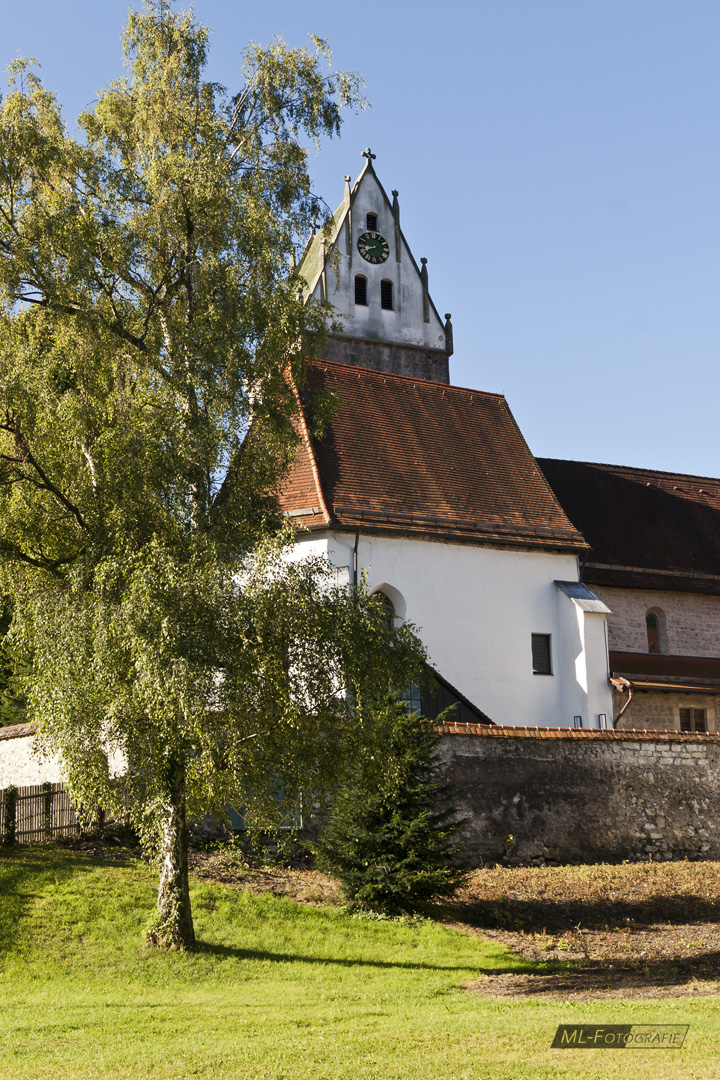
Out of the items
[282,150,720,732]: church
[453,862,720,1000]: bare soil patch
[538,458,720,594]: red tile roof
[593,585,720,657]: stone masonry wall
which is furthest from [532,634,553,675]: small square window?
[453,862,720,1000]: bare soil patch

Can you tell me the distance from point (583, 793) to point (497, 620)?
5.75 metres

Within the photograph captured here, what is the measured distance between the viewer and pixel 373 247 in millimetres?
41156

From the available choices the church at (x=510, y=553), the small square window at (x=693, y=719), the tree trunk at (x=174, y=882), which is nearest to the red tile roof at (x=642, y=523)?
the church at (x=510, y=553)

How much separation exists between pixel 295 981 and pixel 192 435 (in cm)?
684

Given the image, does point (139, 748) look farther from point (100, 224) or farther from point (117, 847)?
point (100, 224)

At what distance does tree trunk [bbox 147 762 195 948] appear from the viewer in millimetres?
13266

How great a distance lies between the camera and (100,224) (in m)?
15.8

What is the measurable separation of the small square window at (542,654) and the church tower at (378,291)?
16754 millimetres

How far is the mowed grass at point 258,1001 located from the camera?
27.0ft

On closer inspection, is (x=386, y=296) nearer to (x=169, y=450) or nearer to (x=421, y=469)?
(x=421, y=469)

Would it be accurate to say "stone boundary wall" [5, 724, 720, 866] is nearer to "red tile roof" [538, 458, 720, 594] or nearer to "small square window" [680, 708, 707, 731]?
"small square window" [680, 708, 707, 731]

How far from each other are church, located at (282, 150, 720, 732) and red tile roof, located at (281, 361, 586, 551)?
0.04 m

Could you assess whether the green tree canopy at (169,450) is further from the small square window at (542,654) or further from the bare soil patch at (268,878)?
the small square window at (542,654)

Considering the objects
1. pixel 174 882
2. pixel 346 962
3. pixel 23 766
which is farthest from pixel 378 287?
pixel 346 962
